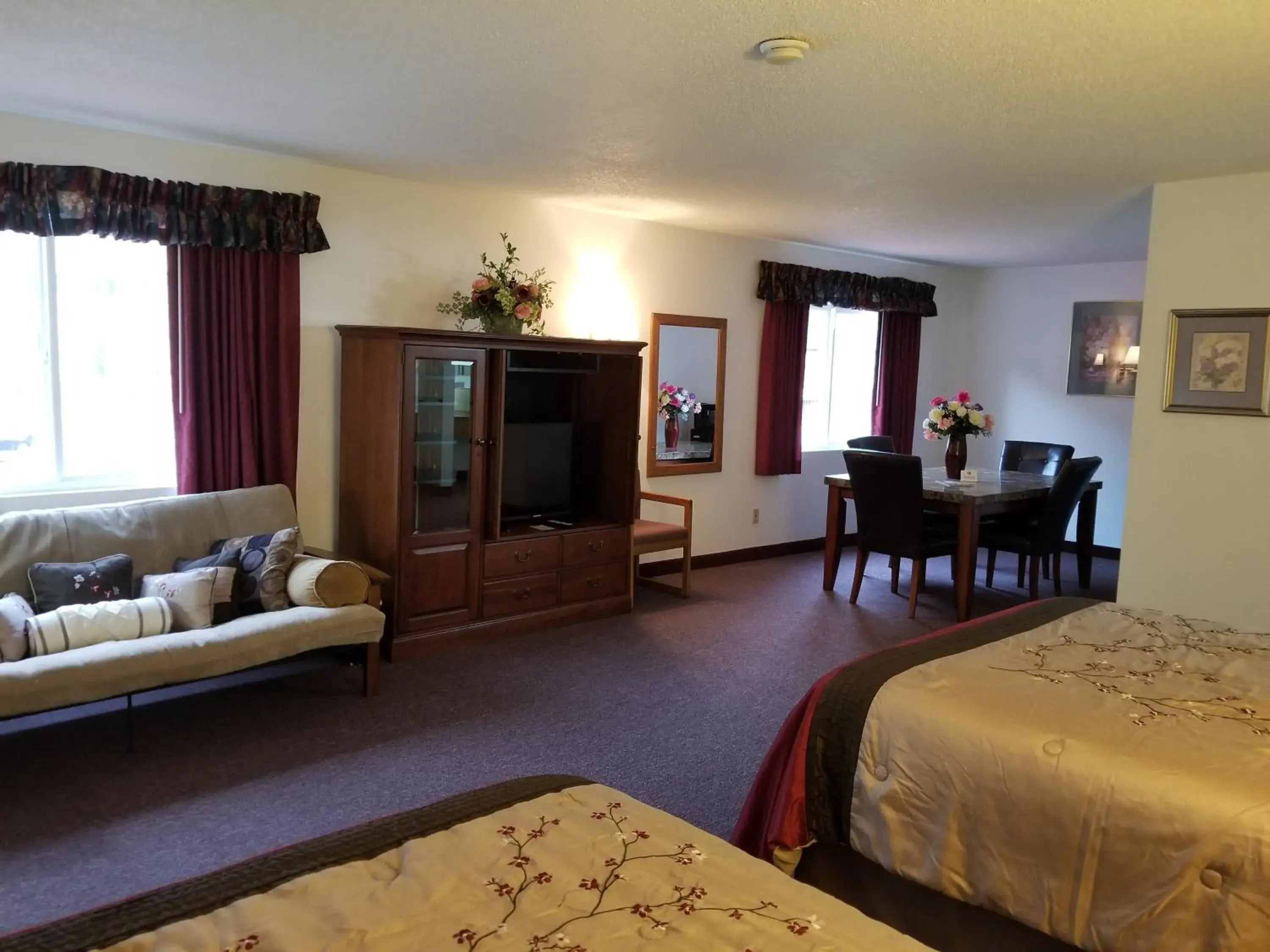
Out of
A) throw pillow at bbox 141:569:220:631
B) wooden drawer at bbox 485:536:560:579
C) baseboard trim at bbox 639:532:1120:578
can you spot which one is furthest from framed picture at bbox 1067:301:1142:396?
throw pillow at bbox 141:569:220:631

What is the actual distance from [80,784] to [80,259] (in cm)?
215

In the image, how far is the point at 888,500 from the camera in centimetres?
537

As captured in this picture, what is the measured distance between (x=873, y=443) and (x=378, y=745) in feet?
14.4

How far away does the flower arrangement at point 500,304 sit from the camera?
15.3 ft

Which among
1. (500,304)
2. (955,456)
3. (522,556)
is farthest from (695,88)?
(955,456)

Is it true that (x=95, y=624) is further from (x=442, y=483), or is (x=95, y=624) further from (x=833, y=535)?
(x=833, y=535)

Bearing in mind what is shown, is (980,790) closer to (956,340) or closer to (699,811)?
(699,811)

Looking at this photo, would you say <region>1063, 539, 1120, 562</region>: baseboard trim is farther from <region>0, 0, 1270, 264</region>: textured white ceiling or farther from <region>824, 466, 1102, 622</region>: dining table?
<region>0, 0, 1270, 264</region>: textured white ceiling

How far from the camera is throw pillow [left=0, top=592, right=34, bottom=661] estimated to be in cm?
299

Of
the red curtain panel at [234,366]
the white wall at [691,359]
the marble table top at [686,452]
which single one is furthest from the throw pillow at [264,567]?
the white wall at [691,359]

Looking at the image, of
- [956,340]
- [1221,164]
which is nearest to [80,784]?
[1221,164]

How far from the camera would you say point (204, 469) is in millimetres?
4109

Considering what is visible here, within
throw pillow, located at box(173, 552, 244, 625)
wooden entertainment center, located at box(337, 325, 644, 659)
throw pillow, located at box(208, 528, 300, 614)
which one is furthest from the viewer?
wooden entertainment center, located at box(337, 325, 644, 659)

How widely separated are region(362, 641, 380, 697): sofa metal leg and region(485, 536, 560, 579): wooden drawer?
2.87ft
